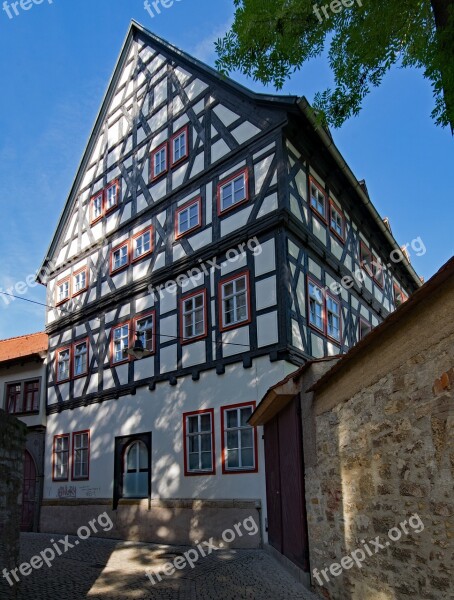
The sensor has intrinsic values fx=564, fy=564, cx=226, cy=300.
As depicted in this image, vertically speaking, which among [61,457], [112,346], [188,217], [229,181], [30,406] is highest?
[229,181]

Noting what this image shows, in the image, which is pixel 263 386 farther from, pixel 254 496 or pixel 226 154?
pixel 226 154

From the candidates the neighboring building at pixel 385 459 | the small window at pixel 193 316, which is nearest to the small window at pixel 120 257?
the small window at pixel 193 316

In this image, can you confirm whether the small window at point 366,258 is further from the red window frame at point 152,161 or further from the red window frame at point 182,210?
the red window frame at point 152,161

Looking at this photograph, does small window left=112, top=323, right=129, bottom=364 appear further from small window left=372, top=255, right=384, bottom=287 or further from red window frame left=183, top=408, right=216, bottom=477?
small window left=372, top=255, right=384, bottom=287

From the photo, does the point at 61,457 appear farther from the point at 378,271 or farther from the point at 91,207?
the point at 378,271

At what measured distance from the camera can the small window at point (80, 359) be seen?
17.9m

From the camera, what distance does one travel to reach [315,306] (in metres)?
13.7

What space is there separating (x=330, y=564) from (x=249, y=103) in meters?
11.4

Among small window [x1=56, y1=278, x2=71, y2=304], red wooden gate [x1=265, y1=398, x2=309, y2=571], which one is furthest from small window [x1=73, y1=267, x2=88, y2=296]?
red wooden gate [x1=265, y1=398, x2=309, y2=571]

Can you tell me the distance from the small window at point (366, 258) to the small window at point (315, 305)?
427 centimetres

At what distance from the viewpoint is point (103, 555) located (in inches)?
464

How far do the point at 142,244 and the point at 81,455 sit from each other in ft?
21.6

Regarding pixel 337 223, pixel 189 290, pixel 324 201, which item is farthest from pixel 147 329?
pixel 337 223

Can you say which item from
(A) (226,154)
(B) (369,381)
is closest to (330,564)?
(B) (369,381)
